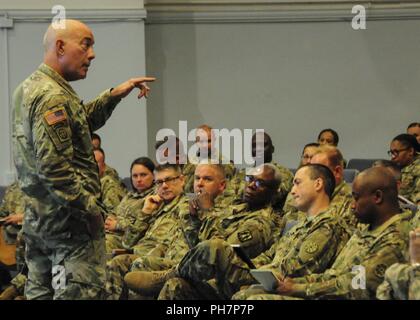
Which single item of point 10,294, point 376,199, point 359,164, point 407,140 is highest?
point 407,140

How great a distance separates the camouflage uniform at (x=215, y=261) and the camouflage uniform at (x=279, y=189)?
1.28 ft

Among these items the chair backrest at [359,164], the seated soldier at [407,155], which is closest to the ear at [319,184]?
the seated soldier at [407,155]

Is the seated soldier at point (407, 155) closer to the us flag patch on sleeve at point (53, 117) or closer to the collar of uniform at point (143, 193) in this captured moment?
the collar of uniform at point (143, 193)

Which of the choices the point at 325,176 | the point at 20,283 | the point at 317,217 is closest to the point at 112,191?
the point at 20,283

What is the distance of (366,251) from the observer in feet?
13.9

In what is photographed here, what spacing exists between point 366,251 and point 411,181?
2.94 meters

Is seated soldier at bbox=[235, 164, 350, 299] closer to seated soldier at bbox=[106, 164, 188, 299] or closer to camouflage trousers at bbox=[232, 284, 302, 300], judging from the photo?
camouflage trousers at bbox=[232, 284, 302, 300]

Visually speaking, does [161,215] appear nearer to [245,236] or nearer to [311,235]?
[245,236]

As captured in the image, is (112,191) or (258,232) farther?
(112,191)

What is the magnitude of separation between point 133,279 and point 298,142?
4727 mm

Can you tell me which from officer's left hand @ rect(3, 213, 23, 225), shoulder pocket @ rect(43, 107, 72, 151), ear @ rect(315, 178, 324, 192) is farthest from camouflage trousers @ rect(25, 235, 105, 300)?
officer's left hand @ rect(3, 213, 23, 225)

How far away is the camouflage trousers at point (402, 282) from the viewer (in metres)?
3.72

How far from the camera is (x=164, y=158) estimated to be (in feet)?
21.8

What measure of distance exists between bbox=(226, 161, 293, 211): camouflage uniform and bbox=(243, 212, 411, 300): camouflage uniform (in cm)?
125
